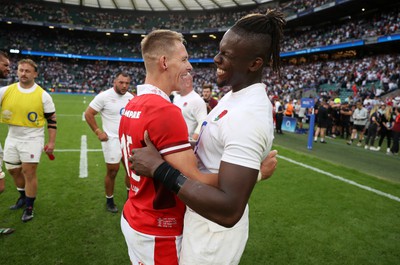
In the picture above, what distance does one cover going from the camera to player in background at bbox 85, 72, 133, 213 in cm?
493

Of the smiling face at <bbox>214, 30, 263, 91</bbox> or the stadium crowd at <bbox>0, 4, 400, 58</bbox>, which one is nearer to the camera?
the smiling face at <bbox>214, 30, 263, 91</bbox>

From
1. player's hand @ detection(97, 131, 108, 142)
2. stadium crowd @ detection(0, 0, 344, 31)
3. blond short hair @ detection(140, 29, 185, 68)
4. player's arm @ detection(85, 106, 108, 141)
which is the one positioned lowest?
player's hand @ detection(97, 131, 108, 142)

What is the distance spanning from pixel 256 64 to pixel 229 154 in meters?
0.63

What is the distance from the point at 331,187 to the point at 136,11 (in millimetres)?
55244

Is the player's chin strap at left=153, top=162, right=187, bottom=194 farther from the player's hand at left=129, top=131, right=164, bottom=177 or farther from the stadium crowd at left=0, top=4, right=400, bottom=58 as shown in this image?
the stadium crowd at left=0, top=4, right=400, bottom=58

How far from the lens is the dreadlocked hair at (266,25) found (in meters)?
1.60

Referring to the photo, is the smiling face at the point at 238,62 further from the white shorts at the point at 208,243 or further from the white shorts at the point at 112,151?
the white shorts at the point at 112,151

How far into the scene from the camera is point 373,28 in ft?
88.1

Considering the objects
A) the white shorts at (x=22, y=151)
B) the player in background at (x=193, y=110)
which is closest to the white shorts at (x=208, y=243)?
the player in background at (x=193, y=110)

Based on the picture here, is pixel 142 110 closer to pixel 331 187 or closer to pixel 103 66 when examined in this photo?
pixel 331 187

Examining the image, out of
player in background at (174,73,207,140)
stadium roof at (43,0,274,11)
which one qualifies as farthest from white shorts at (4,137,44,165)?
stadium roof at (43,0,274,11)

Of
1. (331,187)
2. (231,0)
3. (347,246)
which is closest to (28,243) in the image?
(347,246)

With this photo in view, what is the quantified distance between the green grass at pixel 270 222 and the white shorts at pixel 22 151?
0.94m

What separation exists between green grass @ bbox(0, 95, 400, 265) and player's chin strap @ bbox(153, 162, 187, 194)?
2.55 meters
